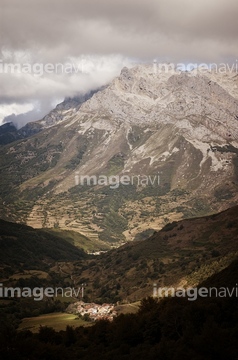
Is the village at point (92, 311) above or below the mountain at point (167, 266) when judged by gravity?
below

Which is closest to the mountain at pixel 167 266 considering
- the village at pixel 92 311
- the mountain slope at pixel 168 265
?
the mountain slope at pixel 168 265

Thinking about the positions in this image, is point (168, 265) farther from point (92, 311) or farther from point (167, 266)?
point (92, 311)

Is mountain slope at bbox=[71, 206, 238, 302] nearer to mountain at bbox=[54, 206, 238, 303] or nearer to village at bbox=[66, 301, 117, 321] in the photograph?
mountain at bbox=[54, 206, 238, 303]

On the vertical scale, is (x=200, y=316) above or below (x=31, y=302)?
above

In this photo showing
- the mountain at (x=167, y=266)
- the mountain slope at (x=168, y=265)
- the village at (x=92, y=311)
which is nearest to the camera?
the village at (x=92, y=311)

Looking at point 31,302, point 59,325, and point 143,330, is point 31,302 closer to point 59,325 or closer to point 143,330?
point 59,325

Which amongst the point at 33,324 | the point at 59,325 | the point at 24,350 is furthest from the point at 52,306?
the point at 24,350

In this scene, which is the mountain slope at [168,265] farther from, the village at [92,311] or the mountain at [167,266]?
the village at [92,311]

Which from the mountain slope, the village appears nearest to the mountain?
the mountain slope
